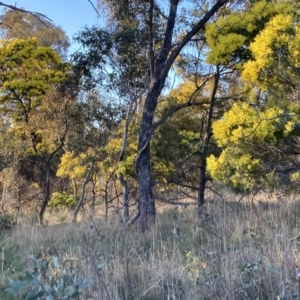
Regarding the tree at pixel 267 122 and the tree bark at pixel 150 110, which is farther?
the tree bark at pixel 150 110

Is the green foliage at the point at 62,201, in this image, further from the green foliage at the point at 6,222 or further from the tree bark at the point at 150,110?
the tree bark at the point at 150,110

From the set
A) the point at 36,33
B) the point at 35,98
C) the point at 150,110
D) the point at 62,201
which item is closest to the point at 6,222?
the point at 62,201

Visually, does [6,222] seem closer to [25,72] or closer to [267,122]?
[25,72]

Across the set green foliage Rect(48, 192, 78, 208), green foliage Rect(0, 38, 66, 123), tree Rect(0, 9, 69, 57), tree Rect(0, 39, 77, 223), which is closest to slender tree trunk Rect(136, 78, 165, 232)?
tree Rect(0, 39, 77, 223)

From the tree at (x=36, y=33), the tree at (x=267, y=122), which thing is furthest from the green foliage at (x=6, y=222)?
the tree at (x=36, y=33)

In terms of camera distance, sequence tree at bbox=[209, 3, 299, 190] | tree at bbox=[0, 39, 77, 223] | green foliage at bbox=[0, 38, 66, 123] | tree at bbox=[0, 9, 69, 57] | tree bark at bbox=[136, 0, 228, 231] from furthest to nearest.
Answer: tree at bbox=[0, 9, 69, 57] → green foliage at bbox=[0, 38, 66, 123] → tree at bbox=[0, 39, 77, 223] → tree bark at bbox=[136, 0, 228, 231] → tree at bbox=[209, 3, 299, 190]

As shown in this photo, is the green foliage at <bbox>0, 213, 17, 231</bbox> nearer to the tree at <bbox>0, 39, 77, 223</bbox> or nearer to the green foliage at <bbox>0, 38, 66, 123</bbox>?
the tree at <bbox>0, 39, 77, 223</bbox>

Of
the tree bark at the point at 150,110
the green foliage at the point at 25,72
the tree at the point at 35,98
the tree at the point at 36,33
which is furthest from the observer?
the tree at the point at 36,33

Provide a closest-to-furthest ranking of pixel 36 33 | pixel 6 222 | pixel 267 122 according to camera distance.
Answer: pixel 267 122, pixel 6 222, pixel 36 33

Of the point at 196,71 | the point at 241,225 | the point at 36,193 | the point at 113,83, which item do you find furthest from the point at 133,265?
the point at 36,193

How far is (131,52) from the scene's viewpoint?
391 inches

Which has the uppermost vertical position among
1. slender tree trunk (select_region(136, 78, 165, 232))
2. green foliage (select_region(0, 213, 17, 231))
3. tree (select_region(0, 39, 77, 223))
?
tree (select_region(0, 39, 77, 223))

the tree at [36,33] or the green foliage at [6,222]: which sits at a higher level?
the tree at [36,33]

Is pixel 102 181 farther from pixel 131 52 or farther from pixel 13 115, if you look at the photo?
pixel 131 52
